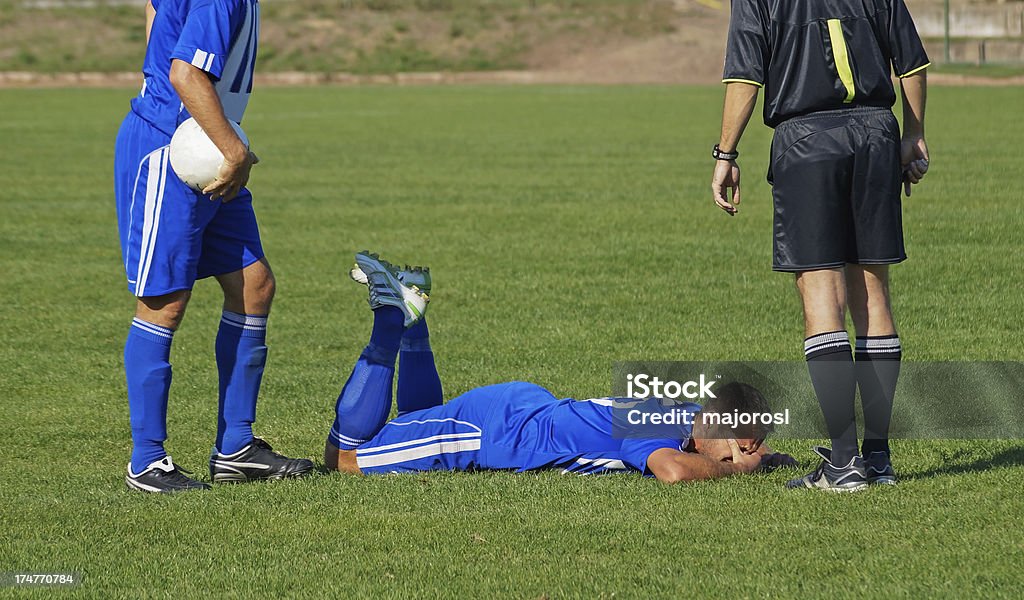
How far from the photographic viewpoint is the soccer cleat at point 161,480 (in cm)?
566

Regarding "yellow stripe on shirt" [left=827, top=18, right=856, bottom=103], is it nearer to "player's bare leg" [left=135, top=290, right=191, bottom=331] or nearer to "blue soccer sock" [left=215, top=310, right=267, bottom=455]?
"blue soccer sock" [left=215, top=310, right=267, bottom=455]

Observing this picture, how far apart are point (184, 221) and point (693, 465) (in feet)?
7.20

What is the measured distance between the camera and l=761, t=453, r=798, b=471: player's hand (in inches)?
229

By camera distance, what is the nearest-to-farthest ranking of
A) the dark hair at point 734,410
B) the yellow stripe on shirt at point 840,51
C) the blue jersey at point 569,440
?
the yellow stripe on shirt at point 840,51 → the dark hair at point 734,410 → the blue jersey at point 569,440

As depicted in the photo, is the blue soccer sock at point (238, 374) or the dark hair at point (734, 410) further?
the blue soccer sock at point (238, 374)

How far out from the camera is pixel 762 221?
1423 centimetres

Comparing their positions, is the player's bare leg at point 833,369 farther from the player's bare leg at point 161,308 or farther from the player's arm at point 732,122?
the player's bare leg at point 161,308

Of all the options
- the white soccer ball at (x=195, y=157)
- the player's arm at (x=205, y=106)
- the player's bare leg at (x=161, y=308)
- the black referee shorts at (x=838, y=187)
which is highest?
the player's arm at (x=205, y=106)

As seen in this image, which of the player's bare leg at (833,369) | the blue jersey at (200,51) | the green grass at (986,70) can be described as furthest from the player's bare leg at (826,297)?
the green grass at (986,70)

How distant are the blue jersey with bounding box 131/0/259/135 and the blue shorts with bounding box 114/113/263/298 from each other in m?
0.10

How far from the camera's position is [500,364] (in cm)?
837

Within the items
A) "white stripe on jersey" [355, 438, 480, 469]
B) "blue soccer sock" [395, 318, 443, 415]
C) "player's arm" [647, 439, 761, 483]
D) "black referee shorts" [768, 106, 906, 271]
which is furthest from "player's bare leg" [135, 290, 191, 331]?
"black referee shorts" [768, 106, 906, 271]

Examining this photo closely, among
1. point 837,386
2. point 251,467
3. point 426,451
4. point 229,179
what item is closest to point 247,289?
point 229,179

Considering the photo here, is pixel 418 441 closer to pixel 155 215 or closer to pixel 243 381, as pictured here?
pixel 243 381
